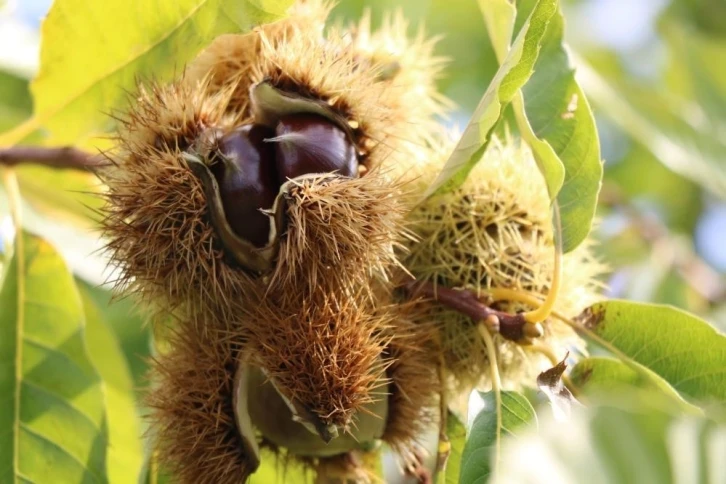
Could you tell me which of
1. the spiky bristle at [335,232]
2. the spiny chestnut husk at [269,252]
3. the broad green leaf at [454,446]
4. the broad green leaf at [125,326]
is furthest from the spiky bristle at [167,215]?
the broad green leaf at [125,326]

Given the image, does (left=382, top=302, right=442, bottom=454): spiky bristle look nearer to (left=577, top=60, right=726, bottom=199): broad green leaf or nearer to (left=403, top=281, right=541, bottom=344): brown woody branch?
(left=403, top=281, right=541, bottom=344): brown woody branch

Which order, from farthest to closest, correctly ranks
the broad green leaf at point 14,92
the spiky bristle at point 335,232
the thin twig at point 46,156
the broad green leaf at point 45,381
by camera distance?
the broad green leaf at point 14,92 → the thin twig at point 46,156 → the broad green leaf at point 45,381 → the spiky bristle at point 335,232

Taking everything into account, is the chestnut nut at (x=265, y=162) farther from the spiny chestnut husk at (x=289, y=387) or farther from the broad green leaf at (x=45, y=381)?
the broad green leaf at (x=45, y=381)

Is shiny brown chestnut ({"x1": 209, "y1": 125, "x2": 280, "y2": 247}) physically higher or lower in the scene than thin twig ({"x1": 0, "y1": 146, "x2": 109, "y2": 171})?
higher

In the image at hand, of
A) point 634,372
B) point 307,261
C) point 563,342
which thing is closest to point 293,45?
point 307,261

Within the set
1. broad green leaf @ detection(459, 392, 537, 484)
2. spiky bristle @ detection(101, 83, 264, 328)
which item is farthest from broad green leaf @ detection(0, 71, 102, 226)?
broad green leaf @ detection(459, 392, 537, 484)

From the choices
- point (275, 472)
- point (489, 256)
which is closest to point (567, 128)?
point (489, 256)

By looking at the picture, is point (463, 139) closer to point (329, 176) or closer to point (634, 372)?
point (329, 176)

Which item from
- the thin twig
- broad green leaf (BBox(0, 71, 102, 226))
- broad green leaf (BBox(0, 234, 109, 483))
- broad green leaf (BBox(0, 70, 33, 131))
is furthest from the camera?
broad green leaf (BBox(0, 70, 33, 131))

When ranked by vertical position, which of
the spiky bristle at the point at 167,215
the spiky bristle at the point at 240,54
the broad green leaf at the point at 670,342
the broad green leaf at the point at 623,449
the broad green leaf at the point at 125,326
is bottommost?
the broad green leaf at the point at 125,326

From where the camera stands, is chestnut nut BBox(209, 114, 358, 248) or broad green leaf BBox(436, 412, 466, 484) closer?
chestnut nut BBox(209, 114, 358, 248)
